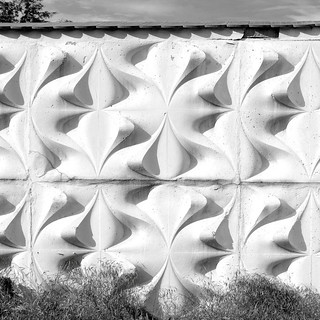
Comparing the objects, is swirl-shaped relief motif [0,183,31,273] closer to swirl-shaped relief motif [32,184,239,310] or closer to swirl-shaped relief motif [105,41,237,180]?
swirl-shaped relief motif [32,184,239,310]

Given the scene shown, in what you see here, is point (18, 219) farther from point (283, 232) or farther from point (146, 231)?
point (283, 232)

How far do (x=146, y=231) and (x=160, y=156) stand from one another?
22.8 inches

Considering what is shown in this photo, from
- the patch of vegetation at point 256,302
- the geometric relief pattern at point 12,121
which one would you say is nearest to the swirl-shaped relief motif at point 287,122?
the patch of vegetation at point 256,302

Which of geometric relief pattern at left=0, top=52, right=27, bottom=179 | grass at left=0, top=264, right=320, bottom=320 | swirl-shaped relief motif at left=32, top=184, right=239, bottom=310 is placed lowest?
grass at left=0, top=264, right=320, bottom=320

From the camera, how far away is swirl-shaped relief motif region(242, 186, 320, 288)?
14.9ft

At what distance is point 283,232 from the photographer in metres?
4.52

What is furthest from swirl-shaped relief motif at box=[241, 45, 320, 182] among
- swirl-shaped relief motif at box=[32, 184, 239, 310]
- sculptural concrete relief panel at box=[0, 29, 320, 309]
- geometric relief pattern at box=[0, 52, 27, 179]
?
geometric relief pattern at box=[0, 52, 27, 179]

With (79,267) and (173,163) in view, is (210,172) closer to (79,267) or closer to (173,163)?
(173,163)

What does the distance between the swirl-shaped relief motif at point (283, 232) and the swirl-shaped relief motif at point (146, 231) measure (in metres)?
0.13

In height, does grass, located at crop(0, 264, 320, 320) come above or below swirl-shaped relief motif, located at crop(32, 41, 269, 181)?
below

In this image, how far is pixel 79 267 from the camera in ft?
15.0

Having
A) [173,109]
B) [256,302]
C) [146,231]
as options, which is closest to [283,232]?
→ [256,302]

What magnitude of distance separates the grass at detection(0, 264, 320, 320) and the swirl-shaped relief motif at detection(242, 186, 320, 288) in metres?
0.12

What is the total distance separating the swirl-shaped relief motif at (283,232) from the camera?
14.9 feet
